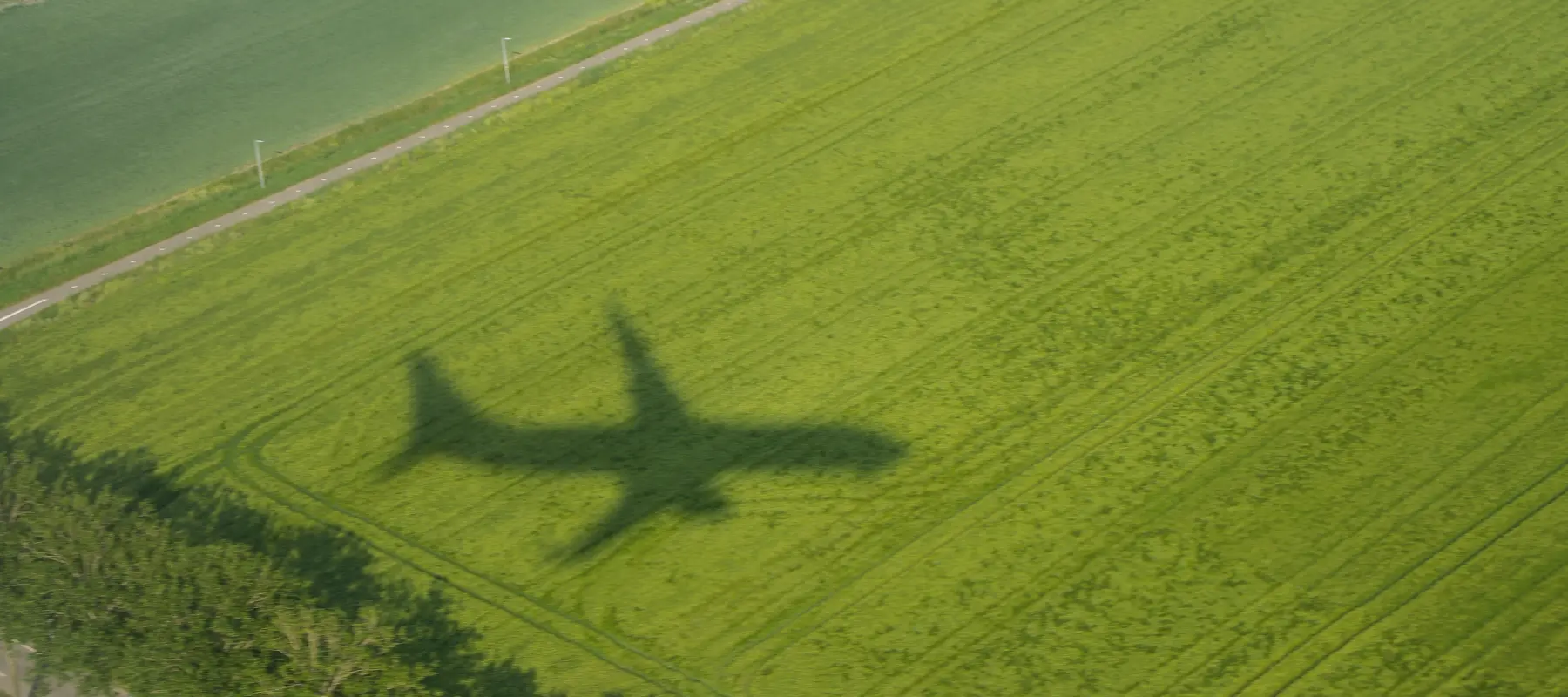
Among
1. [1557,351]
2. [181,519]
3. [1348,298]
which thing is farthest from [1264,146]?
[181,519]

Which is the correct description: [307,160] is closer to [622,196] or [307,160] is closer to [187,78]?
[187,78]

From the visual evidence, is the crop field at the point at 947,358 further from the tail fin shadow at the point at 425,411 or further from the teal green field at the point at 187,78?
the teal green field at the point at 187,78

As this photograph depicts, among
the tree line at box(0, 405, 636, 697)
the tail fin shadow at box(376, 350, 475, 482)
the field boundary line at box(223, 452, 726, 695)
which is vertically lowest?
the field boundary line at box(223, 452, 726, 695)

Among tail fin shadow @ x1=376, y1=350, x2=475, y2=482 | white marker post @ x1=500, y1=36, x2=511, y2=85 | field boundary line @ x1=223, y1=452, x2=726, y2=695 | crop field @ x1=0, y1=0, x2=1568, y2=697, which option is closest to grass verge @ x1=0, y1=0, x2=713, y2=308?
white marker post @ x1=500, y1=36, x2=511, y2=85

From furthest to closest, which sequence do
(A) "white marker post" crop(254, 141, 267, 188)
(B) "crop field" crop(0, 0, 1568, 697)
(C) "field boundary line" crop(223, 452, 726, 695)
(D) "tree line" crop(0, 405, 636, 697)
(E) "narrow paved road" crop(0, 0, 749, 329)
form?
(A) "white marker post" crop(254, 141, 267, 188) < (E) "narrow paved road" crop(0, 0, 749, 329) < (B) "crop field" crop(0, 0, 1568, 697) < (C) "field boundary line" crop(223, 452, 726, 695) < (D) "tree line" crop(0, 405, 636, 697)

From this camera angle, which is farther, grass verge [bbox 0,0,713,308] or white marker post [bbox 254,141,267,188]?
white marker post [bbox 254,141,267,188]

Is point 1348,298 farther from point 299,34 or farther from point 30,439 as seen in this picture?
point 299,34

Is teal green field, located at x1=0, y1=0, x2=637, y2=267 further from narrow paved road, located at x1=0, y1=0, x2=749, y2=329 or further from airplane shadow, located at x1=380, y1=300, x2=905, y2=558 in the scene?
airplane shadow, located at x1=380, y1=300, x2=905, y2=558
